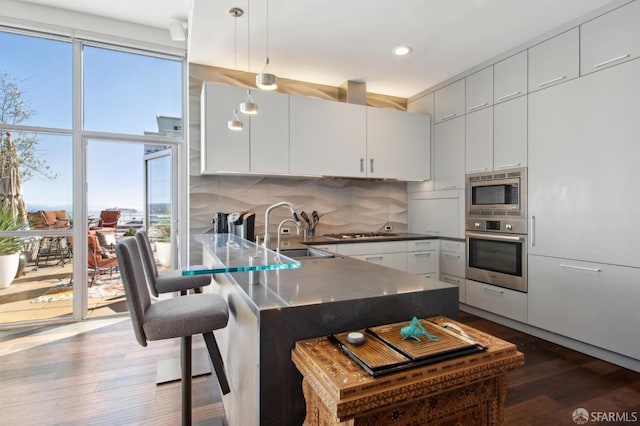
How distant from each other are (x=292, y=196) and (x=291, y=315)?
116 inches

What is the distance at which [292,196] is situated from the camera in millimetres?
4031

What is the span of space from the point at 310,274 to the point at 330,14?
2098mm

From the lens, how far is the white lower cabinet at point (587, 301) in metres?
2.41

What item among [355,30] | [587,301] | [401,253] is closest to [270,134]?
[355,30]

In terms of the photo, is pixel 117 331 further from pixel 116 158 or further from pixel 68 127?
pixel 68 127

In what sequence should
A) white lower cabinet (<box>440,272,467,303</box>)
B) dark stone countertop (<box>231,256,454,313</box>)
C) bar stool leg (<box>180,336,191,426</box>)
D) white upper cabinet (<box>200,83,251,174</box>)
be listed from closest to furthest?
dark stone countertop (<box>231,256,454,313</box>)
bar stool leg (<box>180,336,191,426</box>)
white upper cabinet (<box>200,83,251,174</box>)
white lower cabinet (<box>440,272,467,303</box>)

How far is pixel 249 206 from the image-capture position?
152 inches

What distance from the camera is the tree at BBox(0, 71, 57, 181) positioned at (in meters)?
3.33

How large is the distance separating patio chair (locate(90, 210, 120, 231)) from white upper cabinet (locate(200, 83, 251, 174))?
4.10 ft

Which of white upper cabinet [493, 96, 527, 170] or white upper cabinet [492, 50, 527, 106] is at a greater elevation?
white upper cabinet [492, 50, 527, 106]

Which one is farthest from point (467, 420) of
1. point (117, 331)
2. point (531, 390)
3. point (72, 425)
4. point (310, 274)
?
point (117, 331)

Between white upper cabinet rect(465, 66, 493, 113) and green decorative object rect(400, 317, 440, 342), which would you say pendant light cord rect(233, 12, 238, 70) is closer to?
white upper cabinet rect(465, 66, 493, 113)

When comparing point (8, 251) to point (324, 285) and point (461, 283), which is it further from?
point (461, 283)

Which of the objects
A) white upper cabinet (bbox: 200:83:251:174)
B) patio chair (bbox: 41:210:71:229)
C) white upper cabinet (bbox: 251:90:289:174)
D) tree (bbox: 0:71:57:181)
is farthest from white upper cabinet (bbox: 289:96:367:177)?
tree (bbox: 0:71:57:181)
